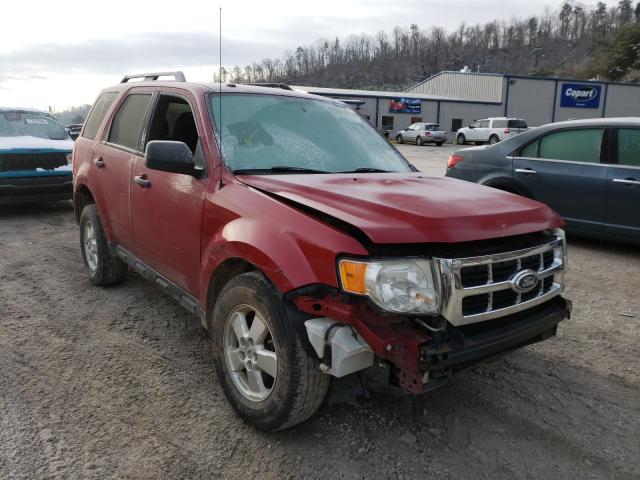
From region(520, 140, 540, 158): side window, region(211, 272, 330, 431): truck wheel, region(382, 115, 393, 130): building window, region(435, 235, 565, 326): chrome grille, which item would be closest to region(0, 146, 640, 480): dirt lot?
→ region(211, 272, 330, 431): truck wheel

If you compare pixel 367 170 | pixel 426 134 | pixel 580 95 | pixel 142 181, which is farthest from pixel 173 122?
pixel 580 95

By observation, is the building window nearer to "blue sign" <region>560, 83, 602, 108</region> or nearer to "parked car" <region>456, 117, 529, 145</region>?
"parked car" <region>456, 117, 529, 145</region>

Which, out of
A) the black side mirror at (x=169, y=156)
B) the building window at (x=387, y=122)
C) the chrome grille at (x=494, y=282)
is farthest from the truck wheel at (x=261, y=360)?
the building window at (x=387, y=122)

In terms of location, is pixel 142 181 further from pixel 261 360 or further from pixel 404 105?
pixel 404 105

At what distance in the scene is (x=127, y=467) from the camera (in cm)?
250

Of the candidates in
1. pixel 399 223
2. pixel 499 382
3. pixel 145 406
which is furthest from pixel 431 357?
pixel 145 406

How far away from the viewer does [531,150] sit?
23.0 feet

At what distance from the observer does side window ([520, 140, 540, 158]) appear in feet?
22.9

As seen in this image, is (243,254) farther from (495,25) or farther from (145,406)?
(495,25)

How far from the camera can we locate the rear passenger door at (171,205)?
325 cm

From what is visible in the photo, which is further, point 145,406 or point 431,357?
point 145,406

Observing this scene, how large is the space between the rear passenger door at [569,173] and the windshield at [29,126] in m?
7.76

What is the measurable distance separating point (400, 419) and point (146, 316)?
2.37 metres

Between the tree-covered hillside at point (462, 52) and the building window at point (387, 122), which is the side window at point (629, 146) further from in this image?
the tree-covered hillside at point (462, 52)
